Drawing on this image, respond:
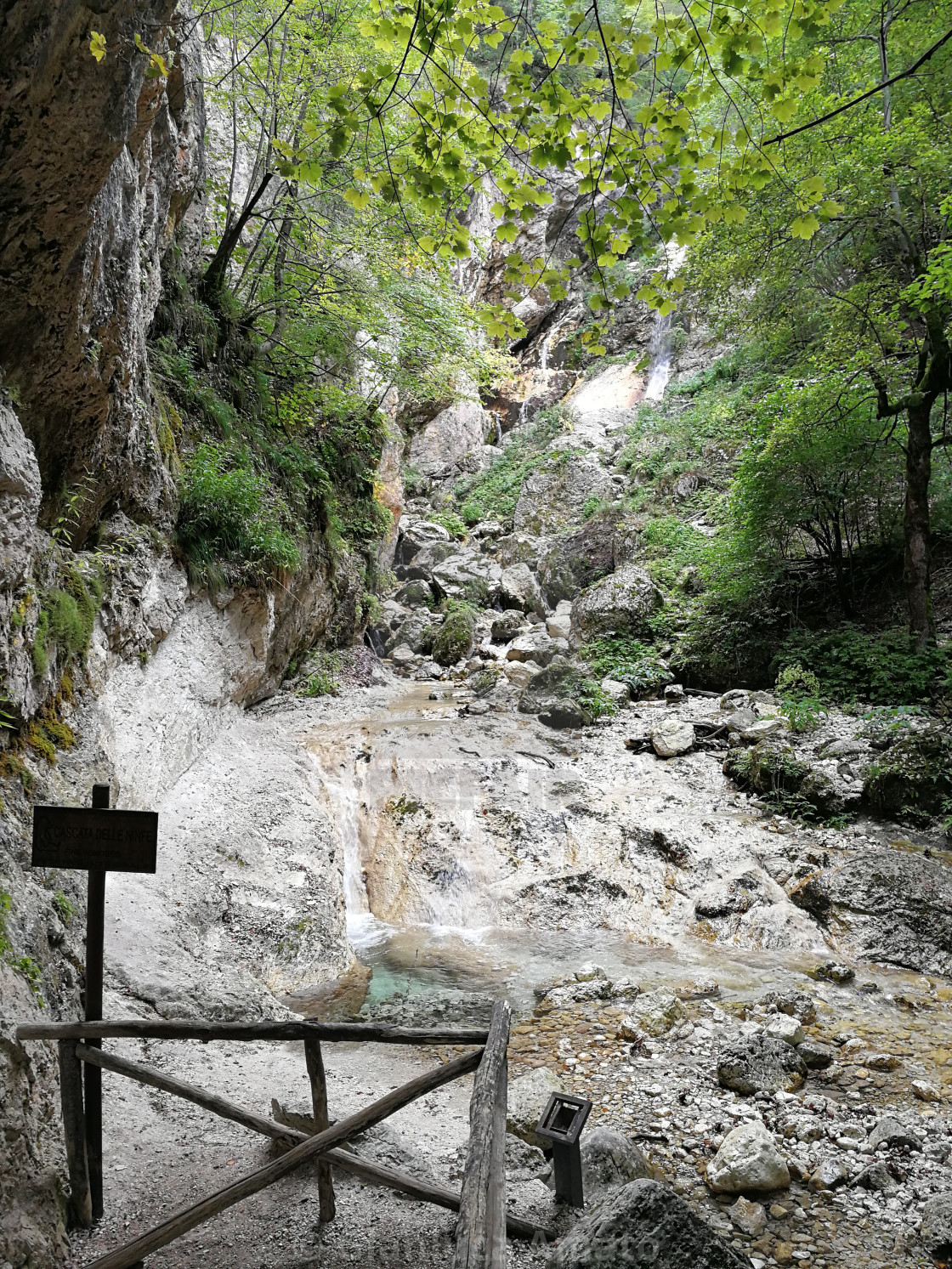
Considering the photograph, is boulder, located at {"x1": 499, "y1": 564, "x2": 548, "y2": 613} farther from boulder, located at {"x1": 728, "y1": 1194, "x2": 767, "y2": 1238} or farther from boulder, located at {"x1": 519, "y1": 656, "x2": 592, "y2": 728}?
boulder, located at {"x1": 728, "y1": 1194, "x2": 767, "y2": 1238}

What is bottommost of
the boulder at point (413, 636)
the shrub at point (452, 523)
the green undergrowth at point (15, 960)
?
the green undergrowth at point (15, 960)

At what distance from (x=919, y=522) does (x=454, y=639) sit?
9.56 m

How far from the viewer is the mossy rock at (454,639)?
53.3ft

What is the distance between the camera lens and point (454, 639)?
16.4 m

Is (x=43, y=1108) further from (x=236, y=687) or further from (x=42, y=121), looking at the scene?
(x=236, y=687)

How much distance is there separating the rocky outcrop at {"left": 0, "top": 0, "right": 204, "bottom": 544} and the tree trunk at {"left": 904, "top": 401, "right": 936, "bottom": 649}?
9.44 m

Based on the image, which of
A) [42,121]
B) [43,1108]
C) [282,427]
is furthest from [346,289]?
[43,1108]

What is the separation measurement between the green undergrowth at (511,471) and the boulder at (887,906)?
759 inches

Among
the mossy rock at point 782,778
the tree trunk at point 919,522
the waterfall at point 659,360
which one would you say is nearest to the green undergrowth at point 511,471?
the waterfall at point 659,360

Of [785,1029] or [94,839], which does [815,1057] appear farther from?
[94,839]

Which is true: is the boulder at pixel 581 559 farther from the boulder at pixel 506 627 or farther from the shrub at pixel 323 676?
the shrub at pixel 323 676

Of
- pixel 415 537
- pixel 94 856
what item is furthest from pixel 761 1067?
pixel 415 537

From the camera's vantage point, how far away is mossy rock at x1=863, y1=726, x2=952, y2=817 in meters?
7.44

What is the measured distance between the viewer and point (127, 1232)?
2.83 metres
